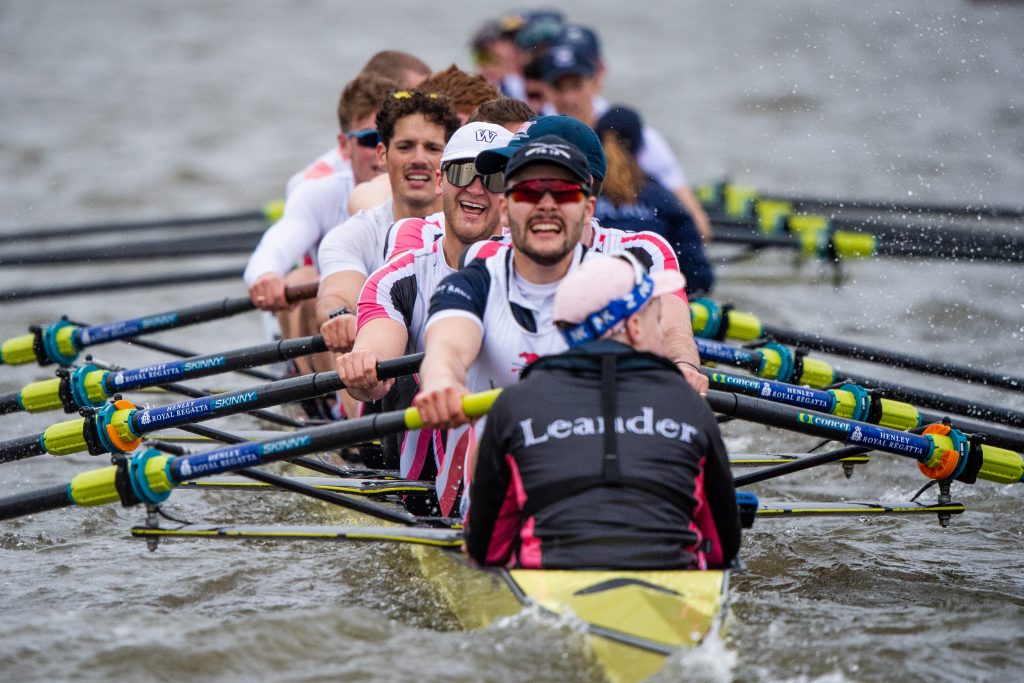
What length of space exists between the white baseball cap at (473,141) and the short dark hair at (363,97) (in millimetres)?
1893

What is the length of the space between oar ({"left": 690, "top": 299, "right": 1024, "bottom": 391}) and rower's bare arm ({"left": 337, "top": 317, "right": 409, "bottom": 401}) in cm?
193

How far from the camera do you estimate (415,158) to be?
223 inches

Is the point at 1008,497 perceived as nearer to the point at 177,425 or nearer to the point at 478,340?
the point at 478,340

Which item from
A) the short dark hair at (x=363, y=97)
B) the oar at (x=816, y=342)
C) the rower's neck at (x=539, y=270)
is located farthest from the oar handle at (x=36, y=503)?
the oar at (x=816, y=342)

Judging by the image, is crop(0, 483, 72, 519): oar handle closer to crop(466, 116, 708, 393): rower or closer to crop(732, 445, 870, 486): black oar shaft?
crop(466, 116, 708, 393): rower

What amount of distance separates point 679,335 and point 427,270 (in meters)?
0.99

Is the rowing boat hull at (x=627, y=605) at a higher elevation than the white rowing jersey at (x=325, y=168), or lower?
lower

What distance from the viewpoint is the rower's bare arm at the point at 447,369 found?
4.07 m

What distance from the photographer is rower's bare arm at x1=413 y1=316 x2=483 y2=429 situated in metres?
4.07

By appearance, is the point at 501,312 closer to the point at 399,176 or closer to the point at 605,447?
the point at 605,447

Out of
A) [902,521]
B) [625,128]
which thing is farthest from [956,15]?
[902,521]

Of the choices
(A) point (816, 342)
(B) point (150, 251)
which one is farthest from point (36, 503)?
(B) point (150, 251)

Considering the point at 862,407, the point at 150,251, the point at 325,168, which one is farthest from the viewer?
the point at 150,251

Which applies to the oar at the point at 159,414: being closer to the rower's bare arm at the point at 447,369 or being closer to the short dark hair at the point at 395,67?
the rower's bare arm at the point at 447,369
